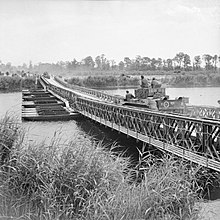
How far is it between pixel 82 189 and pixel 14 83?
71184 millimetres

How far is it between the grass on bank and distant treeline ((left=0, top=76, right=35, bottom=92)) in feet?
217

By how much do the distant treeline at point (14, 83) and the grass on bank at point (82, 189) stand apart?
6627 cm

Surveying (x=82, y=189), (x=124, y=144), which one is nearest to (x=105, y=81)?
(x=124, y=144)

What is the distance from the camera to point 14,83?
7525cm

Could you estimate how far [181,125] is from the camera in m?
12.7

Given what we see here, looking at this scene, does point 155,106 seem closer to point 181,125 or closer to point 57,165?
point 181,125

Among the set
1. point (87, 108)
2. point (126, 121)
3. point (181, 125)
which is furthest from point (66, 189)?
point (87, 108)

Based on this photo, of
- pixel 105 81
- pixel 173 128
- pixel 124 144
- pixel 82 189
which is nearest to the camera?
pixel 82 189

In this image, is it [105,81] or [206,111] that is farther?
[105,81]

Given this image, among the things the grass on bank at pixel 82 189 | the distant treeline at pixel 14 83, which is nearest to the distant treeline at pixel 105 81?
the distant treeline at pixel 14 83

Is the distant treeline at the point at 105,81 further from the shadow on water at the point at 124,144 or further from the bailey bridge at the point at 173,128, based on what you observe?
the bailey bridge at the point at 173,128

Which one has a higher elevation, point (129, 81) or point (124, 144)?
point (124, 144)

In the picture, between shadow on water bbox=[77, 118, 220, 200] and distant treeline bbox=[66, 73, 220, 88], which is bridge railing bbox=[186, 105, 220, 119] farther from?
distant treeline bbox=[66, 73, 220, 88]

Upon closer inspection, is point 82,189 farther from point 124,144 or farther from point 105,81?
point 105,81
